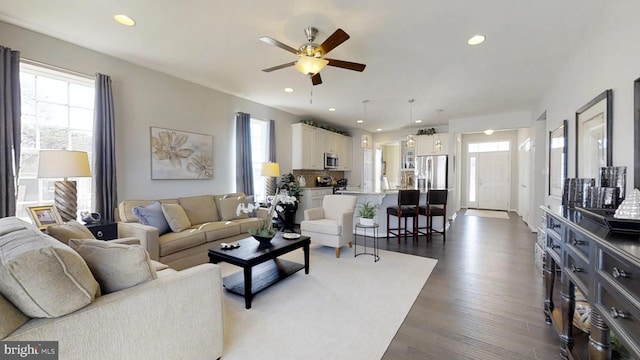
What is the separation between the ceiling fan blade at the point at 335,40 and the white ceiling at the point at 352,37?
272mm

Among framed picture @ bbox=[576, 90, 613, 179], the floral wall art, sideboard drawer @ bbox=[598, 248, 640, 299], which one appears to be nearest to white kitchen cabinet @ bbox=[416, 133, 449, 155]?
framed picture @ bbox=[576, 90, 613, 179]

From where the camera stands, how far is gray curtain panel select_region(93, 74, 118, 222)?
3.27m

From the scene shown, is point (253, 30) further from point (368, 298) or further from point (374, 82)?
point (368, 298)

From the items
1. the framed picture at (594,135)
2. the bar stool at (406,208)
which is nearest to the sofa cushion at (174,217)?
the bar stool at (406,208)

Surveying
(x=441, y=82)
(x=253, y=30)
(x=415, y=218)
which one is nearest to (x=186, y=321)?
(x=253, y=30)

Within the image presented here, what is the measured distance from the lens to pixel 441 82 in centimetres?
426

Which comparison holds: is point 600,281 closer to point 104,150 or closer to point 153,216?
point 153,216

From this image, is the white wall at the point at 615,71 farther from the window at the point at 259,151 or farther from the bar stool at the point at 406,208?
the window at the point at 259,151

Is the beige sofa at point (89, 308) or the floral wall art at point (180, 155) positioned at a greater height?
the floral wall art at point (180, 155)

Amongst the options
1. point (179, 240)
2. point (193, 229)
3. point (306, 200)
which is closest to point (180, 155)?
point (193, 229)

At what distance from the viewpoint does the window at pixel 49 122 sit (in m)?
2.89

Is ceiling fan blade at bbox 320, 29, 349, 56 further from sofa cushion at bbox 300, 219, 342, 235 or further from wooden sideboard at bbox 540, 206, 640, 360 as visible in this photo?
sofa cushion at bbox 300, 219, 342, 235

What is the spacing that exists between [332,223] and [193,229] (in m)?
1.97

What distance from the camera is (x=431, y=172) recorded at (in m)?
7.66
